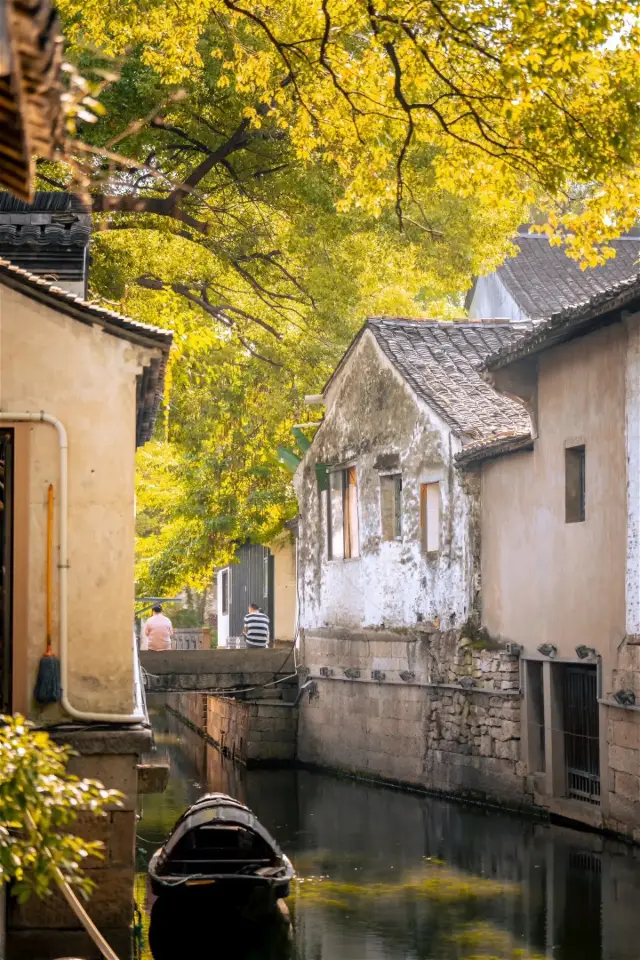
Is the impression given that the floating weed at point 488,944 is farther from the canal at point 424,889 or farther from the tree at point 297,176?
the tree at point 297,176

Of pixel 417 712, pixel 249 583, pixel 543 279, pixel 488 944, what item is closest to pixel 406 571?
pixel 417 712

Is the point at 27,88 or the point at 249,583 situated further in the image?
the point at 249,583

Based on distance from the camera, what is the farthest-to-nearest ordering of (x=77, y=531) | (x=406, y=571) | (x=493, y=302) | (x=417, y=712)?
(x=493, y=302) → (x=406, y=571) → (x=417, y=712) → (x=77, y=531)

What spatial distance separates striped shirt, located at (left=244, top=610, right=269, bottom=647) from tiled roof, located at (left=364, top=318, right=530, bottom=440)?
8.44 m

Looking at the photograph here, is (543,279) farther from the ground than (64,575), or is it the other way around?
(543,279)

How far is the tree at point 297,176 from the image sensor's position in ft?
32.1

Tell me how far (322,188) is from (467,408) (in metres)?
6.04

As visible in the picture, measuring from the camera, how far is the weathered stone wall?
2144 cm

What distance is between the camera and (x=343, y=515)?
2834 cm

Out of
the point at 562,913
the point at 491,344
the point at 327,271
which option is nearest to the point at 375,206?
the point at 562,913

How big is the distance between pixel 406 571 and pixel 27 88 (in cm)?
2143

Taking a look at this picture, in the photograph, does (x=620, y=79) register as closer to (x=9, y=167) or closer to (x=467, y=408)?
(x=9, y=167)

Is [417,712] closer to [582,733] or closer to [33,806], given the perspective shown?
[582,733]

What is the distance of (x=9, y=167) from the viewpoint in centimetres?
470
